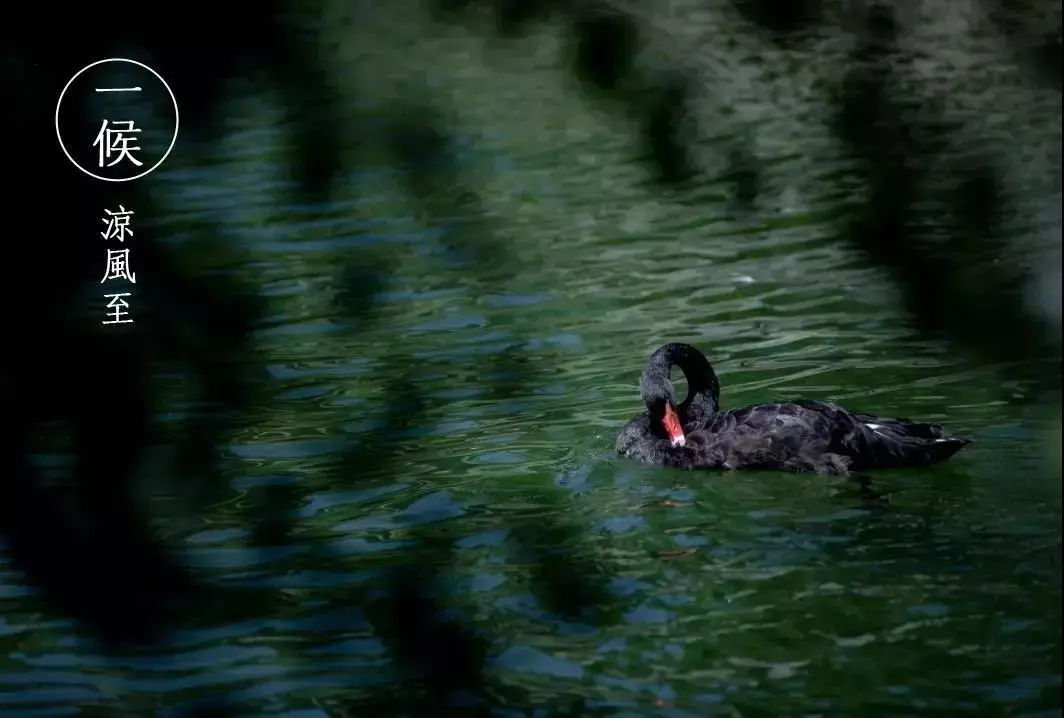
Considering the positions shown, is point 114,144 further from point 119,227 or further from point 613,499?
point 613,499

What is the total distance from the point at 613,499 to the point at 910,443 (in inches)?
41.8

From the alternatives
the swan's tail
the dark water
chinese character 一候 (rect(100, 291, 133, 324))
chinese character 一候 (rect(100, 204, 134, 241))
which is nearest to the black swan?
the swan's tail

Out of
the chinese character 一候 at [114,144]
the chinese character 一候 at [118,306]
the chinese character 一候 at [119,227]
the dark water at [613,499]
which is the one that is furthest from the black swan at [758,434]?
the chinese character 一候 at [119,227]

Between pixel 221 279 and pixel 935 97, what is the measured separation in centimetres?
885

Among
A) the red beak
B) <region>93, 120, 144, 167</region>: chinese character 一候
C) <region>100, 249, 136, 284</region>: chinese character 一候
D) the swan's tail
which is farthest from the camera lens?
the red beak

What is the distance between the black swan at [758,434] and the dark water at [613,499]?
10 centimetres

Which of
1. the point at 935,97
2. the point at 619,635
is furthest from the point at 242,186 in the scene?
the point at 619,635

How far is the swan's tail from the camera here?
253 inches

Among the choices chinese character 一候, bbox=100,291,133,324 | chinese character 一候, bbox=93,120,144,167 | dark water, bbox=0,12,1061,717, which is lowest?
dark water, bbox=0,12,1061,717

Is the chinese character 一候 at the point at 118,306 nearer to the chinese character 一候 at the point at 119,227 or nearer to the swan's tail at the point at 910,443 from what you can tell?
the chinese character 一候 at the point at 119,227

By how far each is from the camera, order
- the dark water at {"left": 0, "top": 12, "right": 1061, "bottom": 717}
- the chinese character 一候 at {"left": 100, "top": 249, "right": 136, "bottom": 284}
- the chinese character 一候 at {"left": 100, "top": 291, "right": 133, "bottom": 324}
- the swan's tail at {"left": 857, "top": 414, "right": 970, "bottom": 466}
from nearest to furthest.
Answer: the chinese character 一候 at {"left": 100, "top": 249, "right": 136, "bottom": 284} < the chinese character 一候 at {"left": 100, "top": 291, "right": 133, "bottom": 324} < the dark water at {"left": 0, "top": 12, "right": 1061, "bottom": 717} < the swan's tail at {"left": 857, "top": 414, "right": 970, "bottom": 466}

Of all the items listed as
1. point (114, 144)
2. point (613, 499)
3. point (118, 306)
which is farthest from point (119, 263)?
point (613, 499)

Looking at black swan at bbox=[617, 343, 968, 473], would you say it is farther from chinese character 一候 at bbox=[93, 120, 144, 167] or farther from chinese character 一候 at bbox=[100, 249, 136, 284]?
chinese character 一候 at bbox=[100, 249, 136, 284]

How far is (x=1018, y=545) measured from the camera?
5.50 m
